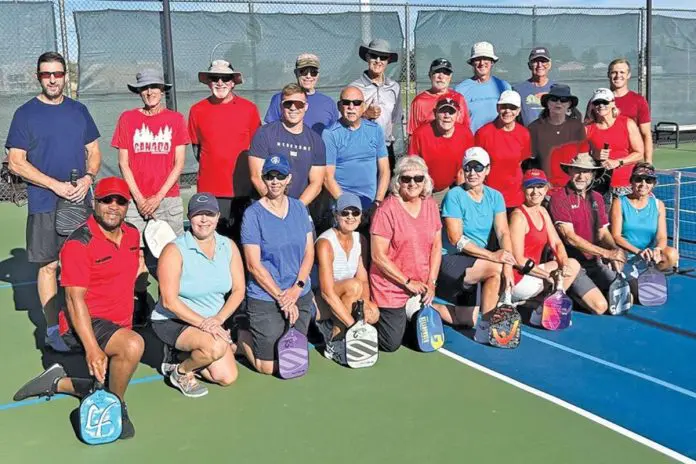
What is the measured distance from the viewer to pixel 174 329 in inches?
193

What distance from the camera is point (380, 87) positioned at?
23.4ft

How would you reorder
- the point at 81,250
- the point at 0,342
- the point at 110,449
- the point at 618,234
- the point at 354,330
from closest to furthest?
the point at 110,449 < the point at 81,250 < the point at 354,330 < the point at 0,342 < the point at 618,234

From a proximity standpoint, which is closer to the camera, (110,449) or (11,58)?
(110,449)

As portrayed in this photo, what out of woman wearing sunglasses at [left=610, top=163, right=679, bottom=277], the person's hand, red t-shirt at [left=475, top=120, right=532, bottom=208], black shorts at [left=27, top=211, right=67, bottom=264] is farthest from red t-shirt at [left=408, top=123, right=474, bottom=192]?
the person's hand

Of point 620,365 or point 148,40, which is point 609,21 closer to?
point 148,40

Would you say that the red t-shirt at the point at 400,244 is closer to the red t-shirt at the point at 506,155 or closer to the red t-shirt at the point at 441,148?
the red t-shirt at the point at 441,148

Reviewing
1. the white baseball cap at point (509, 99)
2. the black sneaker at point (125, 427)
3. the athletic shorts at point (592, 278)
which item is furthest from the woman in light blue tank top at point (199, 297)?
the athletic shorts at point (592, 278)

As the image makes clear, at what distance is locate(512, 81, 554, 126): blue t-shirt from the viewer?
7531mm

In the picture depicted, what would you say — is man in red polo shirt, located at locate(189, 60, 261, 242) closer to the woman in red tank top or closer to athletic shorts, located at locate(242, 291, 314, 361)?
athletic shorts, located at locate(242, 291, 314, 361)

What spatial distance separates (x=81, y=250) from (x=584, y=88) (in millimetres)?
14576

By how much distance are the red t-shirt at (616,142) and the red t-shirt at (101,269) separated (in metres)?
4.41

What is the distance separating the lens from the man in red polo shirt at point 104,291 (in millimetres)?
4375

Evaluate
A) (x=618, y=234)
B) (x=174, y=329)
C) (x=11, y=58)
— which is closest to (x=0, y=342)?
(x=174, y=329)

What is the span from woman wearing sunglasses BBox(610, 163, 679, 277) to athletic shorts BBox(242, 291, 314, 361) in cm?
306
